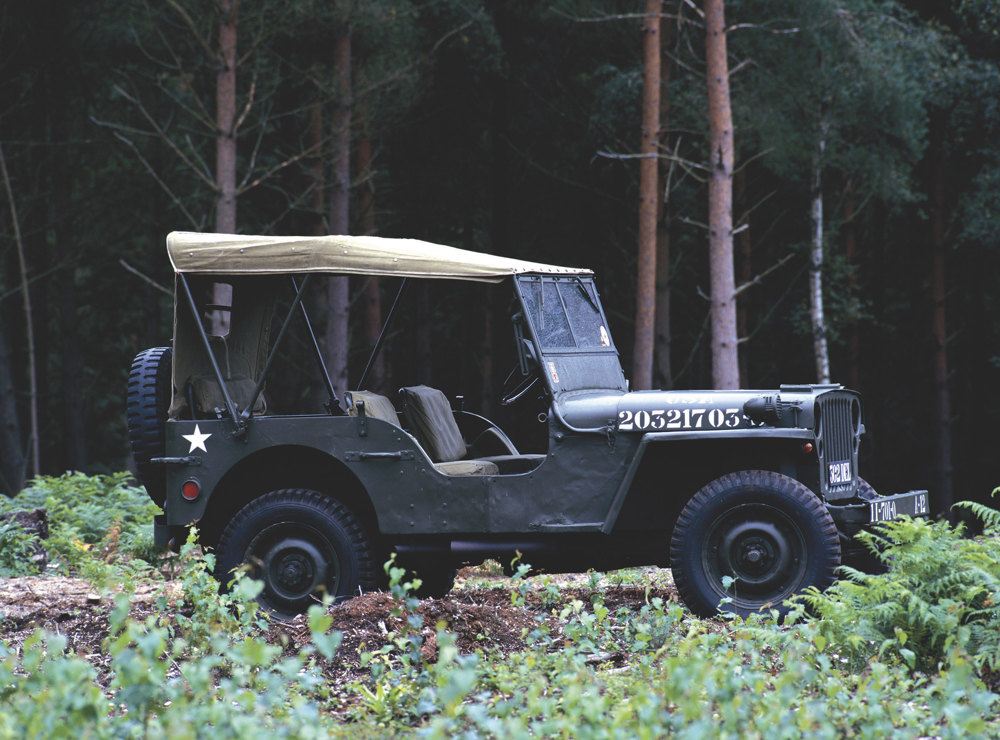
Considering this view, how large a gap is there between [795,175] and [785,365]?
672 centimetres

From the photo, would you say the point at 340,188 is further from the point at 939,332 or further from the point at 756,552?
the point at 939,332

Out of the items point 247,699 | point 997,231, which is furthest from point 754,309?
point 247,699

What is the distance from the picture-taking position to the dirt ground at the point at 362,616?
21.5 ft

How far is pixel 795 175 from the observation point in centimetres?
2416

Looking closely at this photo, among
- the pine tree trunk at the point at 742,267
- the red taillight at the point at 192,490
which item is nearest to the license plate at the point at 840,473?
the red taillight at the point at 192,490

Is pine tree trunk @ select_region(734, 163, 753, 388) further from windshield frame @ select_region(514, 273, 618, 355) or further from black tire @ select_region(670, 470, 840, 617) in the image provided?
black tire @ select_region(670, 470, 840, 617)

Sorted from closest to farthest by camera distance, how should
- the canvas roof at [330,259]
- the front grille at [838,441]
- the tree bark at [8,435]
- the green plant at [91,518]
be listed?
the front grille at [838,441]
the canvas roof at [330,259]
the green plant at [91,518]
the tree bark at [8,435]

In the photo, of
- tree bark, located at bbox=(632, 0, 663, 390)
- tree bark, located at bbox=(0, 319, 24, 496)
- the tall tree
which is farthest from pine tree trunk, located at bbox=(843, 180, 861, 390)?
tree bark, located at bbox=(0, 319, 24, 496)

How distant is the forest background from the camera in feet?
67.5

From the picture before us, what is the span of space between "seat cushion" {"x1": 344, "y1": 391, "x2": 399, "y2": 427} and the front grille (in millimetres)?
2629

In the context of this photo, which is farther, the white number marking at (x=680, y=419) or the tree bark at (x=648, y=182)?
the tree bark at (x=648, y=182)

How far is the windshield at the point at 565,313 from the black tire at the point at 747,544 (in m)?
1.43

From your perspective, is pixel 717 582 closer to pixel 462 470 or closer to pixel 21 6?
pixel 462 470

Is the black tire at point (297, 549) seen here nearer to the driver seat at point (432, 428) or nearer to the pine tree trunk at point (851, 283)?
the driver seat at point (432, 428)
